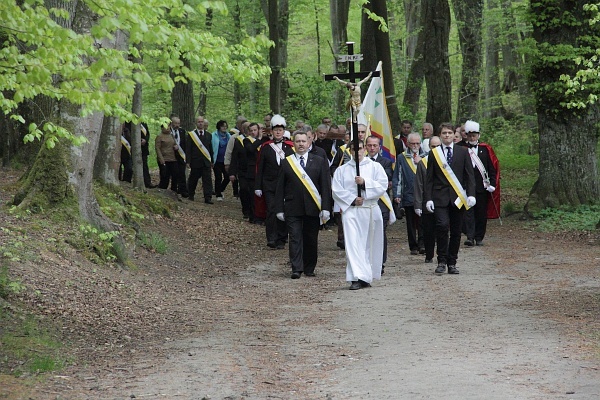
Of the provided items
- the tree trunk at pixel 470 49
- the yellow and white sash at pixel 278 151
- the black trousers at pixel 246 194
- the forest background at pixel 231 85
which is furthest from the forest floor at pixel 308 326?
the tree trunk at pixel 470 49

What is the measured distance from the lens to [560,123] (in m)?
21.2

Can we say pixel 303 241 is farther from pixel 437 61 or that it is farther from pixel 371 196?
pixel 437 61

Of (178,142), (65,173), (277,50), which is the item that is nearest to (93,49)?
(65,173)

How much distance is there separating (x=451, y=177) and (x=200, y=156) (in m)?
10.6

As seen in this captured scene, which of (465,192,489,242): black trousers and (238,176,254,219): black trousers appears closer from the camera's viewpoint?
(465,192,489,242): black trousers

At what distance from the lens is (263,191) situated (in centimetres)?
1895

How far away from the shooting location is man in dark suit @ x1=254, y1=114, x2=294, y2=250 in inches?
711

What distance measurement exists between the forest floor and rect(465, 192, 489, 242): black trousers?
3.81 feet

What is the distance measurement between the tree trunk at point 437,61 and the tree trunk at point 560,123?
4.04 metres

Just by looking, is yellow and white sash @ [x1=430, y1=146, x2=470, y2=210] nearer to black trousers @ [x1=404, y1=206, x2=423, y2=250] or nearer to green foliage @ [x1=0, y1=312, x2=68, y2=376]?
black trousers @ [x1=404, y1=206, x2=423, y2=250]

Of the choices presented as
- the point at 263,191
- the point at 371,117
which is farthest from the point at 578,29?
the point at 263,191

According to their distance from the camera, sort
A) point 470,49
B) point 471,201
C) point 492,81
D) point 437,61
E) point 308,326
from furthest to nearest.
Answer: point 492,81
point 470,49
point 437,61
point 471,201
point 308,326

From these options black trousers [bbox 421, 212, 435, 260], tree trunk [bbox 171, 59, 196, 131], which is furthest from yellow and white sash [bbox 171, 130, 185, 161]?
black trousers [bbox 421, 212, 435, 260]

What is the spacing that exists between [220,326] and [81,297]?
164 centimetres
